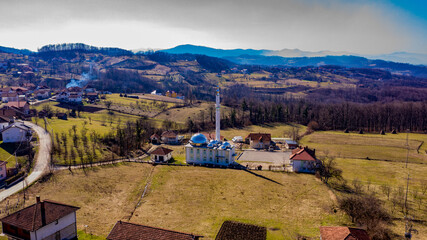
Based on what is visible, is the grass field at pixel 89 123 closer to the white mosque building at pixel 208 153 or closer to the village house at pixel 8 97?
the village house at pixel 8 97

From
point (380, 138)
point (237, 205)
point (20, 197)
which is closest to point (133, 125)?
point (20, 197)

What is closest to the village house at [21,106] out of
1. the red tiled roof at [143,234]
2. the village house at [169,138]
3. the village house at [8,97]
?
the village house at [8,97]

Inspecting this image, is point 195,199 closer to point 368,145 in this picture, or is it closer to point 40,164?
point 40,164

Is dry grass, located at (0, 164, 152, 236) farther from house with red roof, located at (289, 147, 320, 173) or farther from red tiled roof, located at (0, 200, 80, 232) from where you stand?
house with red roof, located at (289, 147, 320, 173)

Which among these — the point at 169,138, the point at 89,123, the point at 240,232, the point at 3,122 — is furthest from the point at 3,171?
the point at 169,138

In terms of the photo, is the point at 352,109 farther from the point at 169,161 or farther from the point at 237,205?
the point at 237,205

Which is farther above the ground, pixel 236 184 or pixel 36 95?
pixel 36 95
